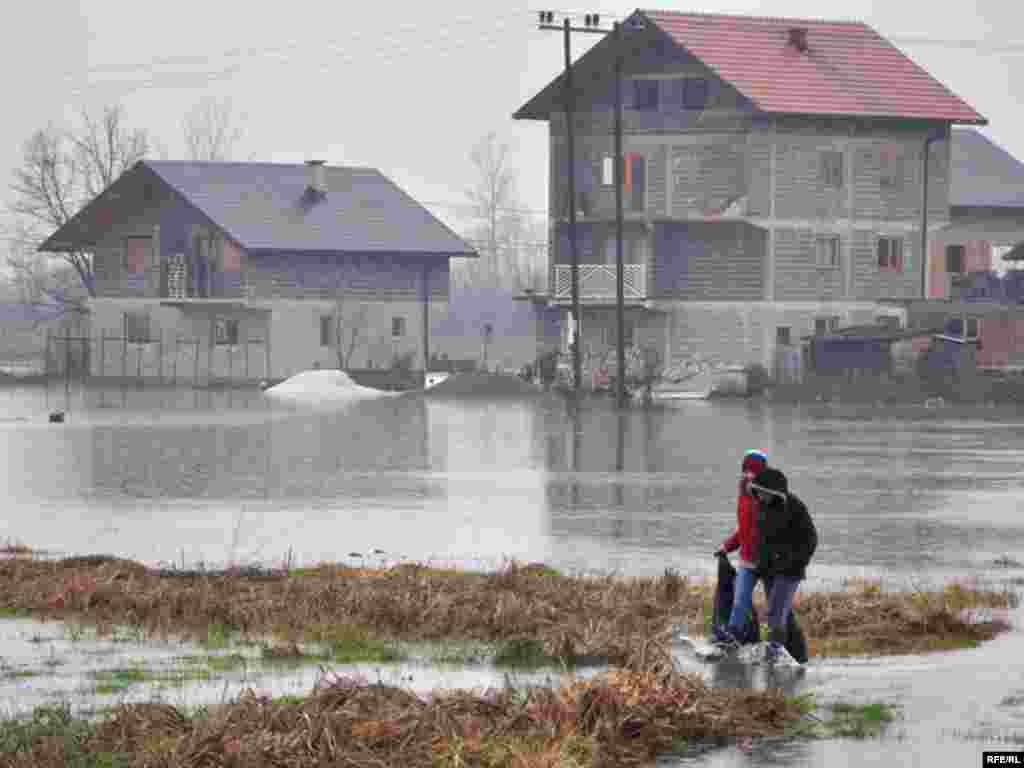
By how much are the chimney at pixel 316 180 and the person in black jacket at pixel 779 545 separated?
76.2m

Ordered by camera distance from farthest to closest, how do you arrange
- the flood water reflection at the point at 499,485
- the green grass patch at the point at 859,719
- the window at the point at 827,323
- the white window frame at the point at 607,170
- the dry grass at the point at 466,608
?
the white window frame at the point at 607,170
the window at the point at 827,323
the flood water reflection at the point at 499,485
the dry grass at the point at 466,608
the green grass patch at the point at 859,719

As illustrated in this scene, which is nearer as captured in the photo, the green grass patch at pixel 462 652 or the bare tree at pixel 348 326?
the green grass patch at pixel 462 652

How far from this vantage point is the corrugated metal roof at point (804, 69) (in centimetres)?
7331

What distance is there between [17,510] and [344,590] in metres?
10.4

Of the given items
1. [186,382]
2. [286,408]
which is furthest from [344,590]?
[186,382]

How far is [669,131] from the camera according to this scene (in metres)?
73.9

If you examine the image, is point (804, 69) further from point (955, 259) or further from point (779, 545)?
point (779, 545)

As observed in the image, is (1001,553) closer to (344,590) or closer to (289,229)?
(344,590)

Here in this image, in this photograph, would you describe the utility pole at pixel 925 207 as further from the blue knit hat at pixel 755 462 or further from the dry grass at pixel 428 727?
the dry grass at pixel 428 727

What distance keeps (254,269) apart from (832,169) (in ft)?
74.8

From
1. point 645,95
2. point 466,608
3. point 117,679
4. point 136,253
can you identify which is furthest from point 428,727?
point 136,253

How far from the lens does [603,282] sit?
7450 centimetres

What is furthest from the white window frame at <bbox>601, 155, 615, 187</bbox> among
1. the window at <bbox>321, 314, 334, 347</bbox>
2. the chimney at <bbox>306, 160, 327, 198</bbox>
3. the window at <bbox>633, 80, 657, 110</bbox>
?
the chimney at <bbox>306, 160, 327, 198</bbox>

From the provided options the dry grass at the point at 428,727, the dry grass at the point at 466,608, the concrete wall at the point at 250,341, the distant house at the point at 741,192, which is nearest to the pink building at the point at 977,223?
the distant house at the point at 741,192
